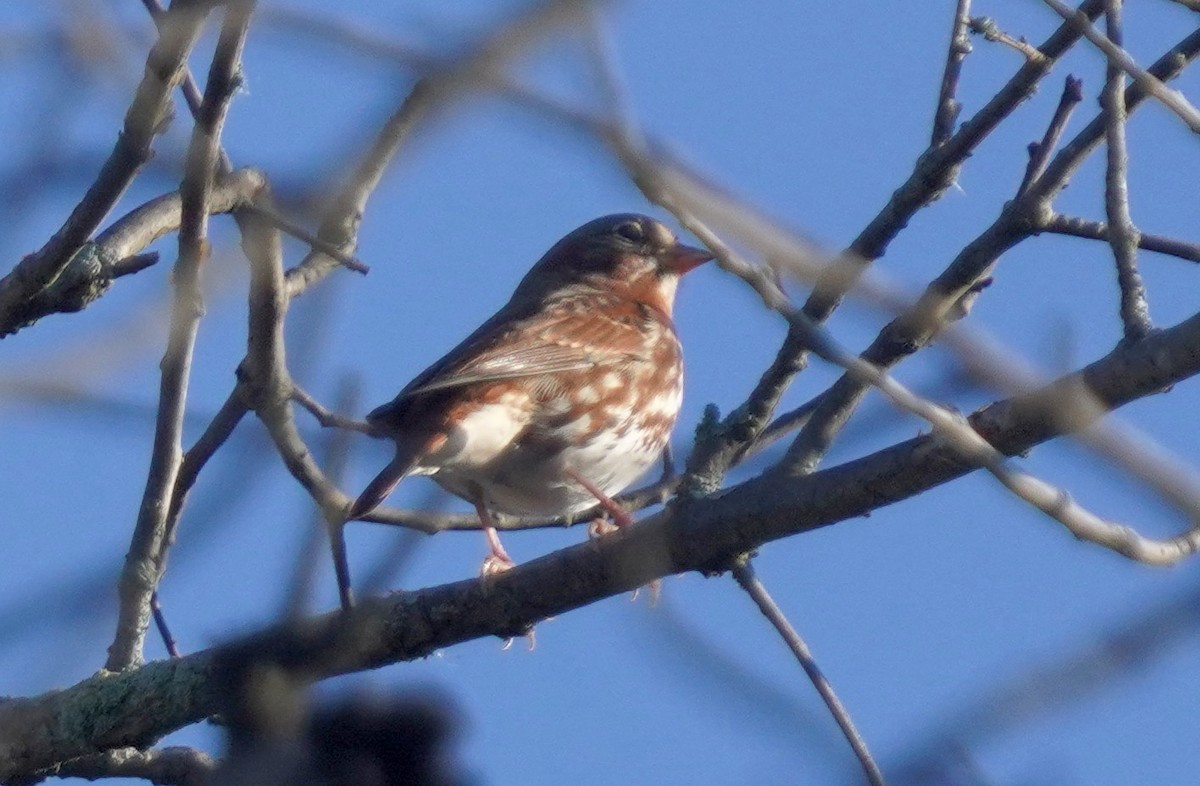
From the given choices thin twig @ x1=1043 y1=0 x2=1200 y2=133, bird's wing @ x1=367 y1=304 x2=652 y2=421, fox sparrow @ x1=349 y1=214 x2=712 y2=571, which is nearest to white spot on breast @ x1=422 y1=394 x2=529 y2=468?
fox sparrow @ x1=349 y1=214 x2=712 y2=571

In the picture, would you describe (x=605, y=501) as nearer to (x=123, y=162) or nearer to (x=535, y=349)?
(x=535, y=349)

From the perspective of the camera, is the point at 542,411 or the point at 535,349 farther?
the point at 535,349

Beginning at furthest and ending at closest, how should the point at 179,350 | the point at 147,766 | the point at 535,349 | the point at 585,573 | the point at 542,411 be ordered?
the point at 535,349, the point at 542,411, the point at 147,766, the point at 179,350, the point at 585,573

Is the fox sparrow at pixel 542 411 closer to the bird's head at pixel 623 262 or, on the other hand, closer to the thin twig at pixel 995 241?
the bird's head at pixel 623 262

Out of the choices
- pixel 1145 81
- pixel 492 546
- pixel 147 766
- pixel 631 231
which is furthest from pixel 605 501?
pixel 1145 81

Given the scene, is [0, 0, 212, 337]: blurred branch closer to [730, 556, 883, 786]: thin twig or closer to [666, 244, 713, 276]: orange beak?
[730, 556, 883, 786]: thin twig

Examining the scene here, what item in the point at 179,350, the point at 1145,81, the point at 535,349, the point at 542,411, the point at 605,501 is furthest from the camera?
the point at 535,349
